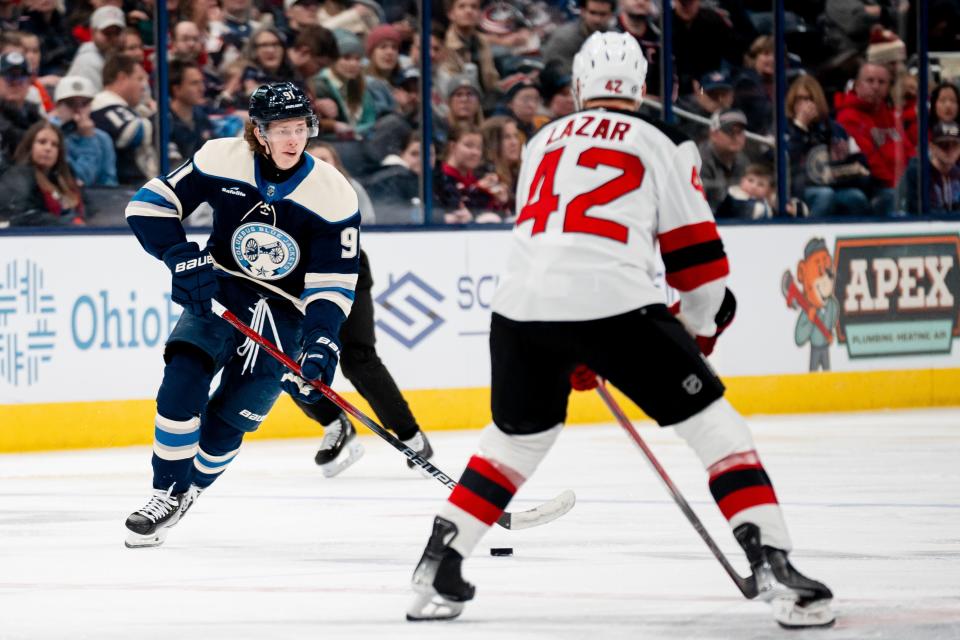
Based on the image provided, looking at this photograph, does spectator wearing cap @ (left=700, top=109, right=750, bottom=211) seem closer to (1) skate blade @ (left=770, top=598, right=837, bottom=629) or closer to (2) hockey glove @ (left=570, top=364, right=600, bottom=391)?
(2) hockey glove @ (left=570, top=364, right=600, bottom=391)

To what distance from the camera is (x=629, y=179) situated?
3.63 m

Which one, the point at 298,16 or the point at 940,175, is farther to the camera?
the point at 940,175

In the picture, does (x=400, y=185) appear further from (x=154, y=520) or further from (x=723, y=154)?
(x=154, y=520)

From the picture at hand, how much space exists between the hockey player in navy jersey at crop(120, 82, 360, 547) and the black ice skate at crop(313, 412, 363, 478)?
5.57ft

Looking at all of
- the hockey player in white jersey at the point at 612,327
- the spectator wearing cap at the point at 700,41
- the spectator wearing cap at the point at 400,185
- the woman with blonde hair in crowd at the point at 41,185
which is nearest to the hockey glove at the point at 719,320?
the hockey player in white jersey at the point at 612,327

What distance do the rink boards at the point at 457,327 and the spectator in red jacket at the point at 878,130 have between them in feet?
1.42

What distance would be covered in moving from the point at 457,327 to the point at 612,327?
5.36 metres

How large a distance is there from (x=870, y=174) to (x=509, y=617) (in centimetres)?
719

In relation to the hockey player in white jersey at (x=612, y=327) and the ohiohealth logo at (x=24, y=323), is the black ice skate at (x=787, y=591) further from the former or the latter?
the ohiohealth logo at (x=24, y=323)

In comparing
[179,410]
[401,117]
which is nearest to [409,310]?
[401,117]

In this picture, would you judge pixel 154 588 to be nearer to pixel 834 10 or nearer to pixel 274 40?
pixel 274 40

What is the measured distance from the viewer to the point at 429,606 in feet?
12.3

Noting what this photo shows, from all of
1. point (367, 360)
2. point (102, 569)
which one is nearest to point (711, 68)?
point (367, 360)

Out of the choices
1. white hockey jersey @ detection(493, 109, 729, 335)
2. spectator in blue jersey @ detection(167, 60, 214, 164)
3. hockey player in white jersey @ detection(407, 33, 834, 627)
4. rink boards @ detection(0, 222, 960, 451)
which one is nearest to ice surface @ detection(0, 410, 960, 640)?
A: hockey player in white jersey @ detection(407, 33, 834, 627)
